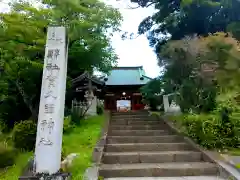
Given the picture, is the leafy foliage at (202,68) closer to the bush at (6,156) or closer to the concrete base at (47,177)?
the concrete base at (47,177)

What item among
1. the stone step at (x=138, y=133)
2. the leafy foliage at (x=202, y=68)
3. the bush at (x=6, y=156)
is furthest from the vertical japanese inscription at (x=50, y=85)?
the leafy foliage at (x=202, y=68)

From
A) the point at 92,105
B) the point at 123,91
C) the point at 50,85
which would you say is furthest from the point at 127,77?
the point at 50,85

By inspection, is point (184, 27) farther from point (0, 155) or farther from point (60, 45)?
point (0, 155)

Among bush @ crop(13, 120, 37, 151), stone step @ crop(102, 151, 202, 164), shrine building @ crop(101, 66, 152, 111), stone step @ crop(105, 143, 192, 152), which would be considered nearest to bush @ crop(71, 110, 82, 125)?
bush @ crop(13, 120, 37, 151)

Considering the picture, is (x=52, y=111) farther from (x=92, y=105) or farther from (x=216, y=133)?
(x=92, y=105)

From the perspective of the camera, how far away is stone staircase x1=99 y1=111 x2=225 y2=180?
5.52 meters

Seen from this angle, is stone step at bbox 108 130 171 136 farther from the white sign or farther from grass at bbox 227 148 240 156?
the white sign

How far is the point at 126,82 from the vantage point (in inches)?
837

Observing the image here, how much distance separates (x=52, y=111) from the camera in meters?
4.61

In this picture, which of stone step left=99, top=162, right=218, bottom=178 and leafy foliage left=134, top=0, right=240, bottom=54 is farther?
leafy foliage left=134, top=0, right=240, bottom=54

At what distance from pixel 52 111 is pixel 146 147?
10.9 feet

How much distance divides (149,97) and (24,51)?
8871mm

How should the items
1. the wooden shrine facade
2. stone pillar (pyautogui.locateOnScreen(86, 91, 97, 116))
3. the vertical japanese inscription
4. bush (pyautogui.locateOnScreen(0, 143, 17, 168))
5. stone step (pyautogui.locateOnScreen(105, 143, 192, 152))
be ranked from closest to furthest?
the vertical japanese inscription → bush (pyautogui.locateOnScreen(0, 143, 17, 168)) → stone step (pyautogui.locateOnScreen(105, 143, 192, 152)) → stone pillar (pyautogui.locateOnScreen(86, 91, 97, 116)) → the wooden shrine facade

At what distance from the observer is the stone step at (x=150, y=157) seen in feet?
20.5
